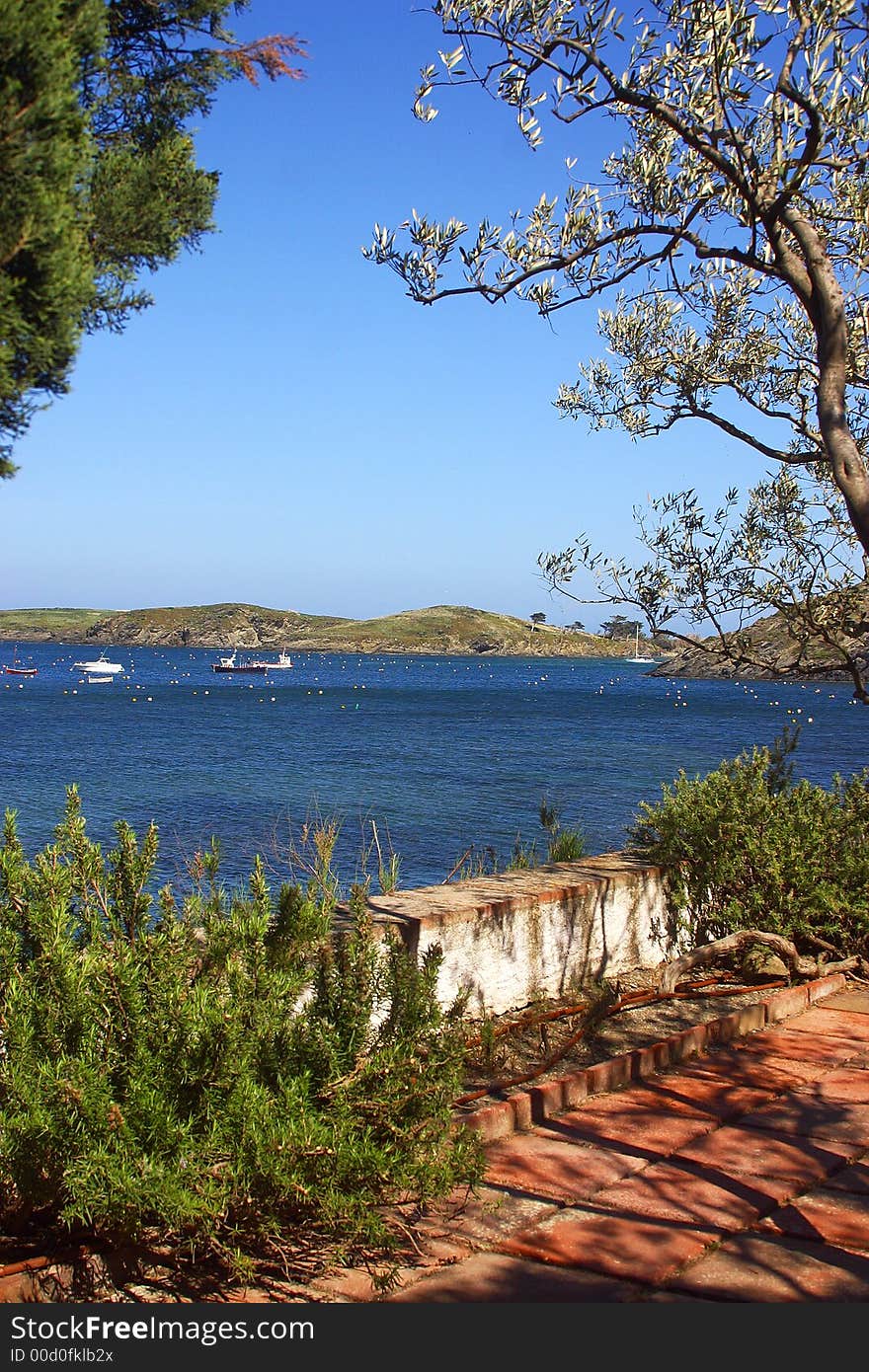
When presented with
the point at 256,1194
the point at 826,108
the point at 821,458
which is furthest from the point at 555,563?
the point at 256,1194

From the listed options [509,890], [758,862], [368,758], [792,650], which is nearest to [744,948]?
Result: [758,862]

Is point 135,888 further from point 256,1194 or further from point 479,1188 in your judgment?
point 479,1188

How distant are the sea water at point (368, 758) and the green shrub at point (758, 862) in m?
1.77

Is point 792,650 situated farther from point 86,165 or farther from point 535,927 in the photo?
point 86,165

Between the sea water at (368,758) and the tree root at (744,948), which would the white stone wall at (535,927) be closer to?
the tree root at (744,948)

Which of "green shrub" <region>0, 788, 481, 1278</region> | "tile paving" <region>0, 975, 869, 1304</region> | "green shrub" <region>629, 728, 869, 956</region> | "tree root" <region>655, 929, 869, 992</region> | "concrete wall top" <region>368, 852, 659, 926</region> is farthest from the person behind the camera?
"green shrub" <region>629, 728, 869, 956</region>

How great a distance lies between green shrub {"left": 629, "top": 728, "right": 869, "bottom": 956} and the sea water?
177 centimetres

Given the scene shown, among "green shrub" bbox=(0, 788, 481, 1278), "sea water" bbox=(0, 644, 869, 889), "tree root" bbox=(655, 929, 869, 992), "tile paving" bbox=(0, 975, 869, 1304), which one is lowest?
"sea water" bbox=(0, 644, 869, 889)

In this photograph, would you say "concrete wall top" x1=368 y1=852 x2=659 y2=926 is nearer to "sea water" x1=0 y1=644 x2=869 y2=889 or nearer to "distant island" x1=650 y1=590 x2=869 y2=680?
"distant island" x1=650 y1=590 x2=869 y2=680

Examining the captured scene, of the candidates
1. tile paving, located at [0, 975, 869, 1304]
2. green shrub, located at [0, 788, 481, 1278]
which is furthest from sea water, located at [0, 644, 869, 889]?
green shrub, located at [0, 788, 481, 1278]

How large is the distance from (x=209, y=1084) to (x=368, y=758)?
130 ft

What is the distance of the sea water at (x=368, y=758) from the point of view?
2344cm

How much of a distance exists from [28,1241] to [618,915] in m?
3.86

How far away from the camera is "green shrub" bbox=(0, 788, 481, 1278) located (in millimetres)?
2994
